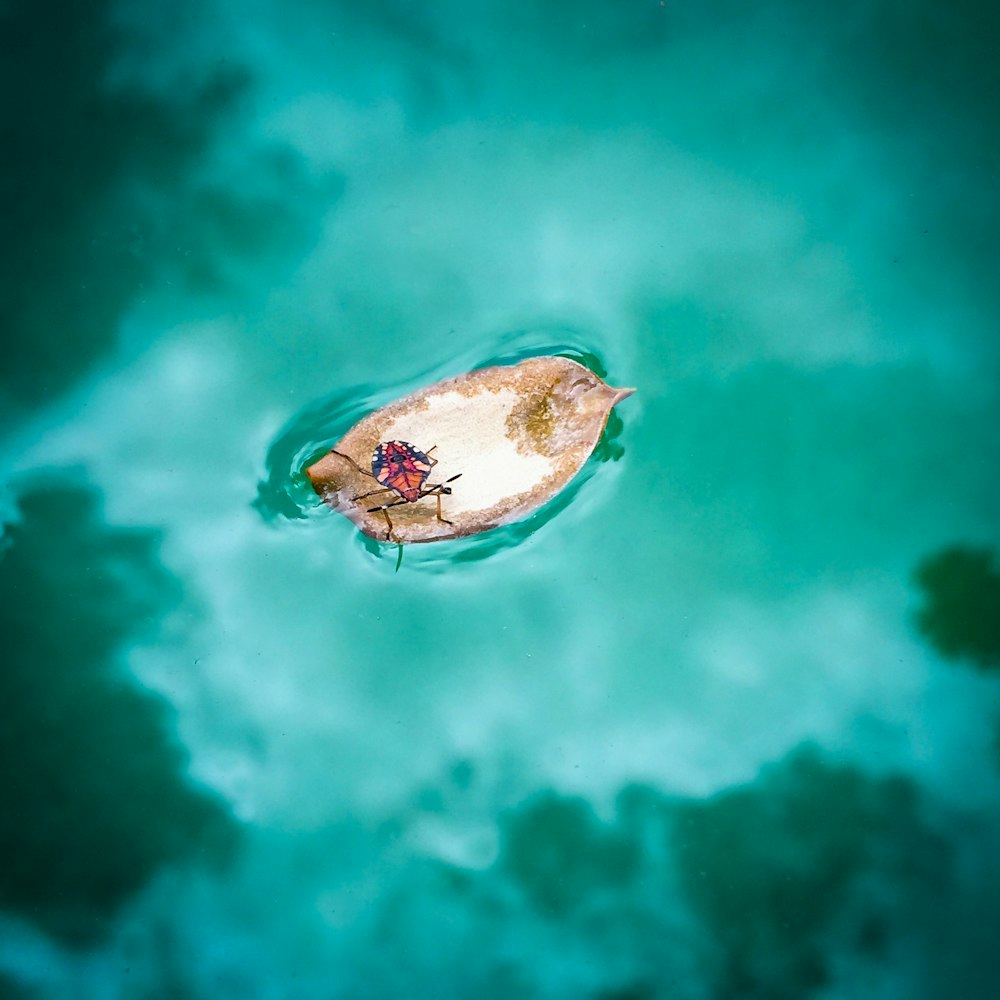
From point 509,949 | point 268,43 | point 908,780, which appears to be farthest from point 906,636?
point 268,43

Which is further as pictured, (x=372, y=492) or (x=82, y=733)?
(x=82, y=733)

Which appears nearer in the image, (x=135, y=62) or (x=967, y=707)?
(x=135, y=62)

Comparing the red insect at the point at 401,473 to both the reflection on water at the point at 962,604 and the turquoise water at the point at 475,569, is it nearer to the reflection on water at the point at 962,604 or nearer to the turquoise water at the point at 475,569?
the turquoise water at the point at 475,569

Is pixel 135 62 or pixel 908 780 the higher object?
pixel 135 62

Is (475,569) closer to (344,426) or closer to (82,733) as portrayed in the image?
(344,426)

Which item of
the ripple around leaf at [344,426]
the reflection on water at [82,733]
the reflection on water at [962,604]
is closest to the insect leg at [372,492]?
the ripple around leaf at [344,426]

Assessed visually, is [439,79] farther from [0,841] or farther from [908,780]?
[0,841]

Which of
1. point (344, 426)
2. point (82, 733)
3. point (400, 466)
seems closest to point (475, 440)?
point (400, 466)

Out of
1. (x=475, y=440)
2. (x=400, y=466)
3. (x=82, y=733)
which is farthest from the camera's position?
(x=82, y=733)
